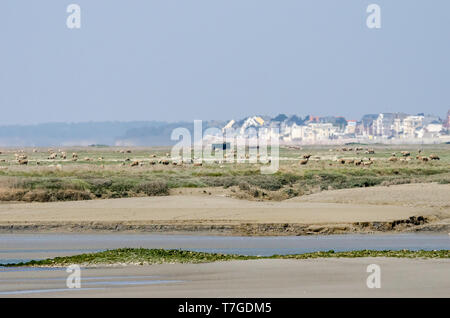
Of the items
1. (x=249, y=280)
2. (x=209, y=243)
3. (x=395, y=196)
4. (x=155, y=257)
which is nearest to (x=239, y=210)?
(x=209, y=243)

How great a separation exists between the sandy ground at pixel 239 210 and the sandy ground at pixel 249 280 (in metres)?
11.8

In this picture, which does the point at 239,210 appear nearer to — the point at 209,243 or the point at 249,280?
the point at 209,243

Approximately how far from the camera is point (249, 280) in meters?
16.9

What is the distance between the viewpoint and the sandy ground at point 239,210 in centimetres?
3247

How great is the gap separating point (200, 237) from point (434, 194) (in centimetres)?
1377

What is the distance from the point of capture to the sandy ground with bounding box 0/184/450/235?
1278 inches

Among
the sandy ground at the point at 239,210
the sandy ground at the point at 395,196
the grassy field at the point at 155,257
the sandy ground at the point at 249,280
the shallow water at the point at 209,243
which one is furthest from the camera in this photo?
the sandy ground at the point at 395,196

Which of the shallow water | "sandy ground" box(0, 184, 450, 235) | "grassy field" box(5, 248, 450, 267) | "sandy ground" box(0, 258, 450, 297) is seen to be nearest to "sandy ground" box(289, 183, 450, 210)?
"sandy ground" box(0, 184, 450, 235)

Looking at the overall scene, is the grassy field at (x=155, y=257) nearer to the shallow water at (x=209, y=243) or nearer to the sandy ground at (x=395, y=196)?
the shallow water at (x=209, y=243)

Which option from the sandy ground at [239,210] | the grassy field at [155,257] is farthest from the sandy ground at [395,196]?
the grassy field at [155,257]

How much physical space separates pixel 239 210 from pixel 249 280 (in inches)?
701

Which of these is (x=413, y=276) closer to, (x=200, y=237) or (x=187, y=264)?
(x=187, y=264)

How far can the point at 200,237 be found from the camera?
29.6 m
